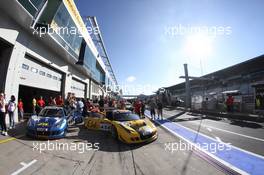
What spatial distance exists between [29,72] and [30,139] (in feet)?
23.7

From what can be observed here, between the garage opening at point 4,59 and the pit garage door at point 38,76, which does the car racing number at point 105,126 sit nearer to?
the garage opening at point 4,59

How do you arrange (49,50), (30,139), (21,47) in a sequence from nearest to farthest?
1. (30,139)
2. (21,47)
3. (49,50)

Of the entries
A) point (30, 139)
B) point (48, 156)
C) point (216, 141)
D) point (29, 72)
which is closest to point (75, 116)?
point (30, 139)

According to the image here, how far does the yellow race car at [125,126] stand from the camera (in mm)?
5714

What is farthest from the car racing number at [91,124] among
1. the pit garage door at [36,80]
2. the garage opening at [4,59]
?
the pit garage door at [36,80]

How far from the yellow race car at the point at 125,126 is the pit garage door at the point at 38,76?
20.8ft

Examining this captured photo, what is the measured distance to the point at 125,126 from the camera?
20.0ft

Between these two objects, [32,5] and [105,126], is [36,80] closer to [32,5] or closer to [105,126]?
[32,5]

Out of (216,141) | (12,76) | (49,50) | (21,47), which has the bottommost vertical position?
(216,141)

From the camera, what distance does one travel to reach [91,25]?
2961 centimetres

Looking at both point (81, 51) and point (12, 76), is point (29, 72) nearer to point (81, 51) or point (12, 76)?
point (12, 76)

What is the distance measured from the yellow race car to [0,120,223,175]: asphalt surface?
31 cm

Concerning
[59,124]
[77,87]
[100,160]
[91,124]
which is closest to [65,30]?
[91,124]

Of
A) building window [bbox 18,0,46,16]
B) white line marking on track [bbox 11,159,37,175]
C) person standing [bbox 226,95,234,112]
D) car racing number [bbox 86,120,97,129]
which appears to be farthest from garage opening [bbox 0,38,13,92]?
person standing [bbox 226,95,234,112]
